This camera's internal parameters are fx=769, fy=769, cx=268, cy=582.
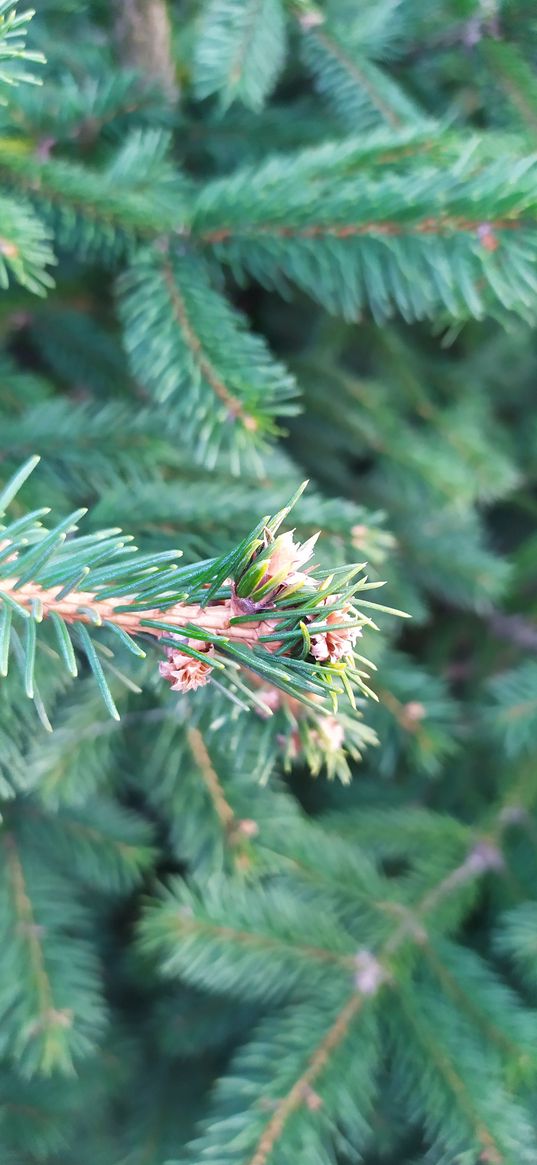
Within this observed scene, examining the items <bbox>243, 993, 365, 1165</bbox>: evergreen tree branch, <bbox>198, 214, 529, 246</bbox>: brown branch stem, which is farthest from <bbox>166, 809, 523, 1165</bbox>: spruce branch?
<bbox>198, 214, 529, 246</bbox>: brown branch stem

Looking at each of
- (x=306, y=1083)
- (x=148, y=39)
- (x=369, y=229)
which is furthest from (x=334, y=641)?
(x=148, y=39)

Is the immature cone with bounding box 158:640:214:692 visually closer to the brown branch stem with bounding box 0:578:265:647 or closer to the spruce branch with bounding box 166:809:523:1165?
the brown branch stem with bounding box 0:578:265:647

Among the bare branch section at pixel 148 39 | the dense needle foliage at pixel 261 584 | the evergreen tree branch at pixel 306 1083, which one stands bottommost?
the evergreen tree branch at pixel 306 1083

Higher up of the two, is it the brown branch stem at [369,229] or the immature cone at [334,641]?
the brown branch stem at [369,229]

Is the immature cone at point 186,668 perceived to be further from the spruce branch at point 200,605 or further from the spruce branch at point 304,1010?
the spruce branch at point 304,1010

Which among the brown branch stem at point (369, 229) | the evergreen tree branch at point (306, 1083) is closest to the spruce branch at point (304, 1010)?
the evergreen tree branch at point (306, 1083)

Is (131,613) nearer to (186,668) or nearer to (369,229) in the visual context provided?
(186,668)

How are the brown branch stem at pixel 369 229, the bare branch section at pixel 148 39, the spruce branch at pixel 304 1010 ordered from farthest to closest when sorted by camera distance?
the bare branch section at pixel 148 39 → the spruce branch at pixel 304 1010 → the brown branch stem at pixel 369 229

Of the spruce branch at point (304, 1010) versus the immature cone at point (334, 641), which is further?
the spruce branch at point (304, 1010)

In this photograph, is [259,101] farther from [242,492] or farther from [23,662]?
[23,662]
